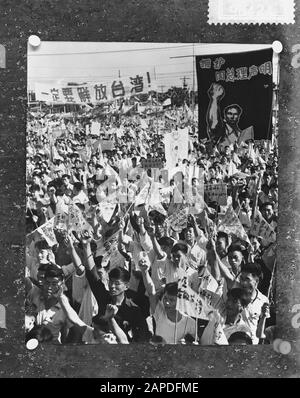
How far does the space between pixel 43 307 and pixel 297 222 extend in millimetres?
519

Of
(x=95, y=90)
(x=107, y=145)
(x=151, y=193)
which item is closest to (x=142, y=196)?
(x=151, y=193)

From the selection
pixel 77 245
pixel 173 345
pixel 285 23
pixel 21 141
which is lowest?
pixel 173 345

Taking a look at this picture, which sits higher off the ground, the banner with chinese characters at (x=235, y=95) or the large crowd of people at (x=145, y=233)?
the banner with chinese characters at (x=235, y=95)

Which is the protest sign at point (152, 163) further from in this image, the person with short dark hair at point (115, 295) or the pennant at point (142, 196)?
the person with short dark hair at point (115, 295)

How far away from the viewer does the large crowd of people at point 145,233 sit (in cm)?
92

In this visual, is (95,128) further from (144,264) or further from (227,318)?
(227,318)

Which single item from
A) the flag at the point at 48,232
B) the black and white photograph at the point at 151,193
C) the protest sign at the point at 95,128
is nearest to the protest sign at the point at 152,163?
the black and white photograph at the point at 151,193

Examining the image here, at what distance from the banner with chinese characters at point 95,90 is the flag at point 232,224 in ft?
0.93

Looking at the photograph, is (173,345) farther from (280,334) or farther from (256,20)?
(256,20)

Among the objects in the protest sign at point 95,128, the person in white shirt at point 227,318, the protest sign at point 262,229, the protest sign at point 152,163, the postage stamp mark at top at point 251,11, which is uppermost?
the postage stamp mark at top at point 251,11

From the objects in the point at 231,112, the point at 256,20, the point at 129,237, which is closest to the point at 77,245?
the point at 129,237

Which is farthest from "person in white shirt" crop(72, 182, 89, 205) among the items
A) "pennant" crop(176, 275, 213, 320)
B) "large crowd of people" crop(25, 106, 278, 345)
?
"pennant" crop(176, 275, 213, 320)

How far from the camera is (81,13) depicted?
926 millimetres

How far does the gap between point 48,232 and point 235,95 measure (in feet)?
1.46
